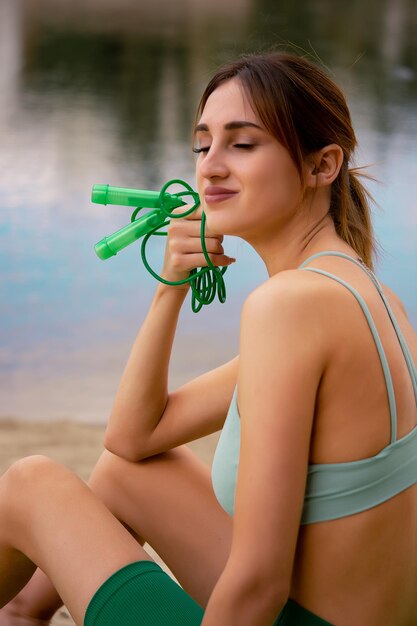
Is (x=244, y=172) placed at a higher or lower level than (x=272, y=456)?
higher

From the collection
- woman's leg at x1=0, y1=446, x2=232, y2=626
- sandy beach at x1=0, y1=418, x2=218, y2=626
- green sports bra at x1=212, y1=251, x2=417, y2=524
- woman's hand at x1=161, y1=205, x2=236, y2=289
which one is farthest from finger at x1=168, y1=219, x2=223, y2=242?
sandy beach at x1=0, y1=418, x2=218, y2=626

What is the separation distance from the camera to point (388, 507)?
127 cm

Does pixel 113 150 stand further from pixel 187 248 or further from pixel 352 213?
pixel 352 213

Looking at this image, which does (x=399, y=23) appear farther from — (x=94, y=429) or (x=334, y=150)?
(x=334, y=150)

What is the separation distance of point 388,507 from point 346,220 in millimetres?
400

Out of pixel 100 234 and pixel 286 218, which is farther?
pixel 100 234

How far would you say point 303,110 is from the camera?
1.39 m

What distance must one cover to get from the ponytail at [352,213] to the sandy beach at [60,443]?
1.51m

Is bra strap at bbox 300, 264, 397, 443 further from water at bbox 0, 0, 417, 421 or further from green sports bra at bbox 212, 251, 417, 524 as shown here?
water at bbox 0, 0, 417, 421

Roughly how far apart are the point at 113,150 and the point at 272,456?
619 cm

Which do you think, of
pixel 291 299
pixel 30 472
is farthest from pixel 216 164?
pixel 30 472

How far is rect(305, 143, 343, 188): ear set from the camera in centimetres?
142

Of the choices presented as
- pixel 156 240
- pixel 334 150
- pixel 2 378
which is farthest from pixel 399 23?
pixel 334 150

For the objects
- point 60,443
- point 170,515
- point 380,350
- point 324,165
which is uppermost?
point 324,165
